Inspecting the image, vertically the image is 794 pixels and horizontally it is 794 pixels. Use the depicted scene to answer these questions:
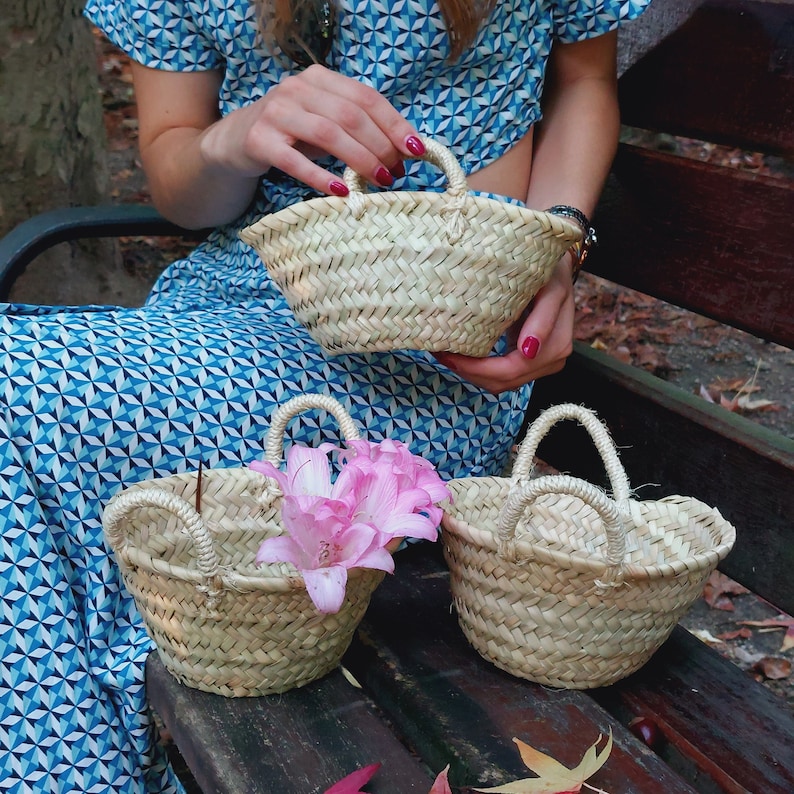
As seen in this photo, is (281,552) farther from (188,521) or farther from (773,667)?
(773,667)

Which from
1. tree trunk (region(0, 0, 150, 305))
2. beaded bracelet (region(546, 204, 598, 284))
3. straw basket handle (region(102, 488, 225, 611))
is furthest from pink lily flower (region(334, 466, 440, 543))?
tree trunk (region(0, 0, 150, 305))

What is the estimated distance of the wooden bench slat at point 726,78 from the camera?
1421mm

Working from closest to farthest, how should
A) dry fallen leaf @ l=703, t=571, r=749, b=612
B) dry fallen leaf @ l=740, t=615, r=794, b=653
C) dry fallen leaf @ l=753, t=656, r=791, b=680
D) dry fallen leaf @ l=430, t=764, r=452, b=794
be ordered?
dry fallen leaf @ l=430, t=764, r=452, b=794
dry fallen leaf @ l=753, t=656, r=791, b=680
dry fallen leaf @ l=740, t=615, r=794, b=653
dry fallen leaf @ l=703, t=571, r=749, b=612

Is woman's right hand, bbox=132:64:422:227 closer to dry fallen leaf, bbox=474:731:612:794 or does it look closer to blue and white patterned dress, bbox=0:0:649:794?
blue and white patterned dress, bbox=0:0:649:794

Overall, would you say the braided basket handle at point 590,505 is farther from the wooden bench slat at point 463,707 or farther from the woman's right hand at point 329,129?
the woman's right hand at point 329,129

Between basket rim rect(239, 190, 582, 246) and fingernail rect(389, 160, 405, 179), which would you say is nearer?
basket rim rect(239, 190, 582, 246)

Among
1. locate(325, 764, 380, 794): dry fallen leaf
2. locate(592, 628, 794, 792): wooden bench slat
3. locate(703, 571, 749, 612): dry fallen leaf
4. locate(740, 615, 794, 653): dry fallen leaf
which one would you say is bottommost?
locate(703, 571, 749, 612): dry fallen leaf

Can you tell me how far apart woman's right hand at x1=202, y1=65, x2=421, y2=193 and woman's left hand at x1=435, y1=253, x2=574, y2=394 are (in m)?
0.25

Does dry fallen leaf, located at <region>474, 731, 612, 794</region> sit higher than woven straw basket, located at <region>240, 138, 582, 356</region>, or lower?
lower

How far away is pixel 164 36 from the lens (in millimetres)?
1572

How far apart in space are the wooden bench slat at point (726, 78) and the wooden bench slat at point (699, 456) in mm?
401

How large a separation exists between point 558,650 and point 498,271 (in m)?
0.44

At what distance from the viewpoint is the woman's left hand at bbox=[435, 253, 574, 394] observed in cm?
128

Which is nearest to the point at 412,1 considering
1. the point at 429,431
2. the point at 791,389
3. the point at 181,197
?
the point at 181,197
